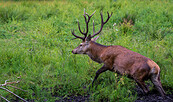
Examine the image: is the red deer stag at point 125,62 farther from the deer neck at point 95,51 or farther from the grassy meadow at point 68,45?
the grassy meadow at point 68,45

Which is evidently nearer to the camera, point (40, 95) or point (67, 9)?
point (40, 95)

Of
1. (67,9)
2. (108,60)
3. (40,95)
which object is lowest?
(40,95)

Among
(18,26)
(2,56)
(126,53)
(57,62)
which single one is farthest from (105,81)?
(18,26)

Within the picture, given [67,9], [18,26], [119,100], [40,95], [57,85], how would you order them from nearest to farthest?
[119,100], [40,95], [57,85], [18,26], [67,9]

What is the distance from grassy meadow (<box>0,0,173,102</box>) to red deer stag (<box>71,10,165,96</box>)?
0.92ft

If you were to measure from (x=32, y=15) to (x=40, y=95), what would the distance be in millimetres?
6127

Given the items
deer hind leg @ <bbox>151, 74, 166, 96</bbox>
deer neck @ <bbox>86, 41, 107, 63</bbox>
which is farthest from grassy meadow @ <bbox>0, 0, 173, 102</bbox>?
deer hind leg @ <bbox>151, 74, 166, 96</bbox>

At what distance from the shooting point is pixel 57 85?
551 centimetres

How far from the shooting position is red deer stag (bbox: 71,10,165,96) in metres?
4.81

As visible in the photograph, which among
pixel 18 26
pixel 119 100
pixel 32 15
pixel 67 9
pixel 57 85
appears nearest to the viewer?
pixel 119 100

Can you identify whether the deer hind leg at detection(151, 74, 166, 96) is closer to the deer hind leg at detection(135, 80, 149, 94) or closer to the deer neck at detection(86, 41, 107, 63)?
the deer hind leg at detection(135, 80, 149, 94)

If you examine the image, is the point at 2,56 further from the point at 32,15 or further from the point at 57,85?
the point at 32,15

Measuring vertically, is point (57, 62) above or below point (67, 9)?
below

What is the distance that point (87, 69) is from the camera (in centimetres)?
610
